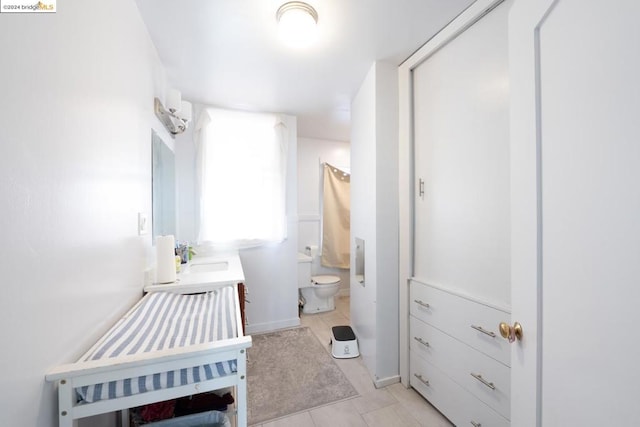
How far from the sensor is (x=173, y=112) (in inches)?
73.0

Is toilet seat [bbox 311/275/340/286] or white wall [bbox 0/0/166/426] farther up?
white wall [bbox 0/0/166/426]

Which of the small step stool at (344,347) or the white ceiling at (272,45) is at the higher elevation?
the white ceiling at (272,45)

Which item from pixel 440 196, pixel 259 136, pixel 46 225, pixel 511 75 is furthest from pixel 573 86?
pixel 259 136

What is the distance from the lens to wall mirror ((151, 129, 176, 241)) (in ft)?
5.61

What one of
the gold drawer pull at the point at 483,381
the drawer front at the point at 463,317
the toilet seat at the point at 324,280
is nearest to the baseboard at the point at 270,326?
the toilet seat at the point at 324,280

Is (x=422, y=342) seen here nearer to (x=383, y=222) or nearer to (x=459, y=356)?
(x=459, y=356)

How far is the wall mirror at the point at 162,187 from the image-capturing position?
1.71 m

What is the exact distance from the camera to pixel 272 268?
9.33 feet

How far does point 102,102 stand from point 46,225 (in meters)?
0.58

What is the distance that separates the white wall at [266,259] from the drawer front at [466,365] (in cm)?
152

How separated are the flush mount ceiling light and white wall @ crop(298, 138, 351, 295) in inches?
88.9

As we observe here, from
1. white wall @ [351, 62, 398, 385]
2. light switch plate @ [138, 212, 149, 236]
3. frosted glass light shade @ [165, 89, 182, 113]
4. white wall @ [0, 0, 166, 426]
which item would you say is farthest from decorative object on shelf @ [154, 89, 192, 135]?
white wall @ [351, 62, 398, 385]

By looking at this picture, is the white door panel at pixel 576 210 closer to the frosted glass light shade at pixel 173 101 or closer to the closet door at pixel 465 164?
the closet door at pixel 465 164

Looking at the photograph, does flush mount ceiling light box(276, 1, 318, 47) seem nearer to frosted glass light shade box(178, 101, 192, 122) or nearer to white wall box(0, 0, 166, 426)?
white wall box(0, 0, 166, 426)
